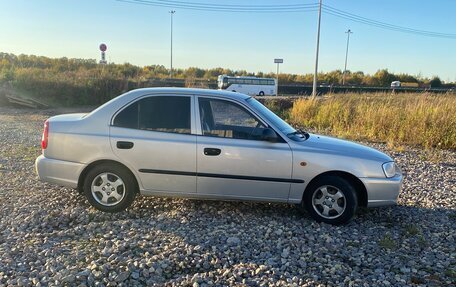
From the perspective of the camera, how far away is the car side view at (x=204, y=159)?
17.0 feet

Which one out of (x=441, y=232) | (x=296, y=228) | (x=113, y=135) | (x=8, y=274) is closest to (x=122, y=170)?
(x=113, y=135)

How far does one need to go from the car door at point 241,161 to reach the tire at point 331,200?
0.35m

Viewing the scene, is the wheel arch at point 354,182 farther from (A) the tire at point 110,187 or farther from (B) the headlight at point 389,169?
(A) the tire at point 110,187

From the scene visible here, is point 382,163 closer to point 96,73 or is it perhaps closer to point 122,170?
point 122,170

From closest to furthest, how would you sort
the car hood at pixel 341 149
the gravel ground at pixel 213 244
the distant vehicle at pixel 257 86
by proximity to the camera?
the gravel ground at pixel 213 244 < the car hood at pixel 341 149 < the distant vehicle at pixel 257 86

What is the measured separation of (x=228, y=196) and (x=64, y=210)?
7.22 ft

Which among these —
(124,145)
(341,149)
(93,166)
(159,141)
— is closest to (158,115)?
(159,141)

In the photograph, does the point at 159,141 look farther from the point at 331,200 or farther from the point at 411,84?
the point at 411,84

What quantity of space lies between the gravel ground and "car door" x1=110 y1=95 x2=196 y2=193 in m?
0.51

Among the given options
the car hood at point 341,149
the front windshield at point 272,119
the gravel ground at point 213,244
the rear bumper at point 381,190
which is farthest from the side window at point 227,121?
the rear bumper at point 381,190

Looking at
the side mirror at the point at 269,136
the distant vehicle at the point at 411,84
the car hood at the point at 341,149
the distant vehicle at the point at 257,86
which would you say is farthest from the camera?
the distant vehicle at the point at 411,84

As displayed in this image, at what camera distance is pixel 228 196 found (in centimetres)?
534

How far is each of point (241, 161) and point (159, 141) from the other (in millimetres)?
1083

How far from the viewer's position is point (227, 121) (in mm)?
5426
